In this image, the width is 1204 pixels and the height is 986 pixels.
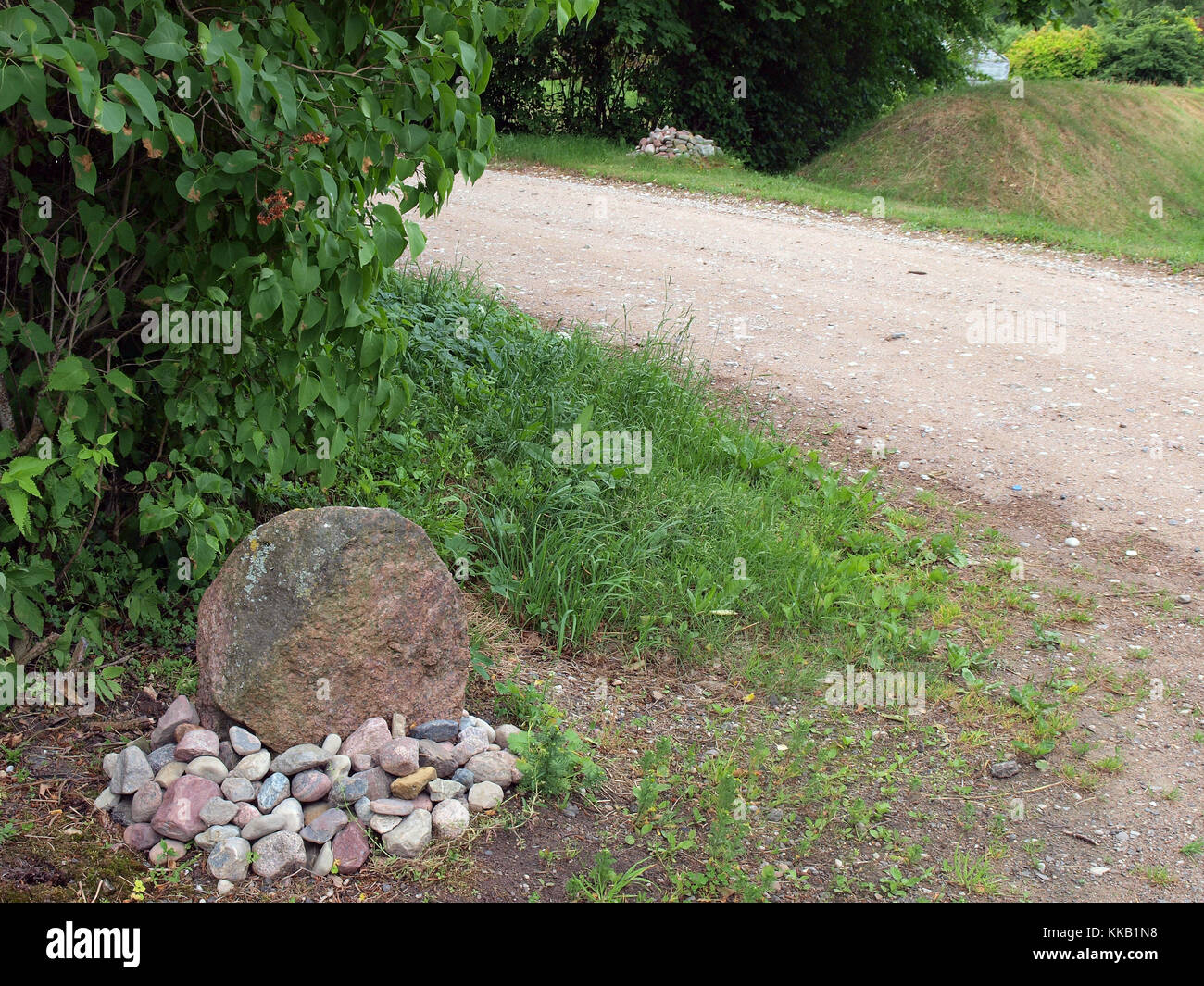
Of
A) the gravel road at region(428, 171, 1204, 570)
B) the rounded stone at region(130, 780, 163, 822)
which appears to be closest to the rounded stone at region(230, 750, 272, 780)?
the rounded stone at region(130, 780, 163, 822)

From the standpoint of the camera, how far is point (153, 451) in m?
3.87

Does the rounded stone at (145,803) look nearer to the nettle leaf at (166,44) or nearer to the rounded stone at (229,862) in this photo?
the rounded stone at (229,862)

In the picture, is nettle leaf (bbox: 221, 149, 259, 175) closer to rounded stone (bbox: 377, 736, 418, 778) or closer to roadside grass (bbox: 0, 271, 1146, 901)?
roadside grass (bbox: 0, 271, 1146, 901)

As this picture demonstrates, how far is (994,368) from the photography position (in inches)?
287

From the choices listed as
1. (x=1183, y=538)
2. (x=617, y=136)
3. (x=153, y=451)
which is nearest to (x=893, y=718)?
(x=1183, y=538)

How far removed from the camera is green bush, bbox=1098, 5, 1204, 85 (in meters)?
23.4

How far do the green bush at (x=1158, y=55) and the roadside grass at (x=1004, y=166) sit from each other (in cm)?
764

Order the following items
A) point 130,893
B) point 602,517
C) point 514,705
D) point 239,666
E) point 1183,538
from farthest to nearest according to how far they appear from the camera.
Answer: point 1183,538 < point 602,517 < point 514,705 < point 239,666 < point 130,893

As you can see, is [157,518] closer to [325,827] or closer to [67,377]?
Result: [67,377]

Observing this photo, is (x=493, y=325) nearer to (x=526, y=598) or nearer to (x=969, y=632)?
(x=526, y=598)

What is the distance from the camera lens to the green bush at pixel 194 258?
2883 millimetres

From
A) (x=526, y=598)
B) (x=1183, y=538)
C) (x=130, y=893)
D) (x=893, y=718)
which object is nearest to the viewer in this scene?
(x=130, y=893)

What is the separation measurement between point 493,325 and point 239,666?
137 inches

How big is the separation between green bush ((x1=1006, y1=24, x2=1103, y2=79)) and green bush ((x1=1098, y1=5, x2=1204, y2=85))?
0.34 meters
